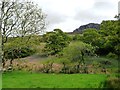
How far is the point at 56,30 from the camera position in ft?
245

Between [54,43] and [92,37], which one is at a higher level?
[92,37]

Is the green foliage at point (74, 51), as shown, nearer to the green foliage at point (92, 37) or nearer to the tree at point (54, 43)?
the tree at point (54, 43)

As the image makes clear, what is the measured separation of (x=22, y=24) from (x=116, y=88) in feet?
82.4

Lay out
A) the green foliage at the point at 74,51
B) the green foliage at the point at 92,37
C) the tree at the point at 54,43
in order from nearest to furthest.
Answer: the green foliage at the point at 74,51 < the tree at the point at 54,43 < the green foliage at the point at 92,37

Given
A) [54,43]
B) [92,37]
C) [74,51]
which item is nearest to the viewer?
[74,51]

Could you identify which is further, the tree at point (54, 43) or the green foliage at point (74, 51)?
the tree at point (54, 43)

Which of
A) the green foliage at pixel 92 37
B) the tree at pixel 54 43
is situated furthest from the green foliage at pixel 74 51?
the green foliage at pixel 92 37

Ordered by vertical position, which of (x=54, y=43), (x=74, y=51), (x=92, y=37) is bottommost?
(x=74, y=51)

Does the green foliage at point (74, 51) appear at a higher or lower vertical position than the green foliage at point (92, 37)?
lower

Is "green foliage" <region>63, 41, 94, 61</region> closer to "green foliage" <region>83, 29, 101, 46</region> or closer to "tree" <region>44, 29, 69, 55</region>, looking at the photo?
"tree" <region>44, 29, 69, 55</region>

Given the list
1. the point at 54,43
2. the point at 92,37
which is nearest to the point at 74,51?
the point at 54,43

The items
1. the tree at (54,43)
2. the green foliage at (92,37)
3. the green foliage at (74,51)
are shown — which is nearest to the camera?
the green foliage at (74,51)

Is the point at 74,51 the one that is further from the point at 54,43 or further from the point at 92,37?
the point at 92,37

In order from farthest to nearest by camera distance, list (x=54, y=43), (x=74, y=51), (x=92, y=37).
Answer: (x=92, y=37)
(x=54, y=43)
(x=74, y=51)
